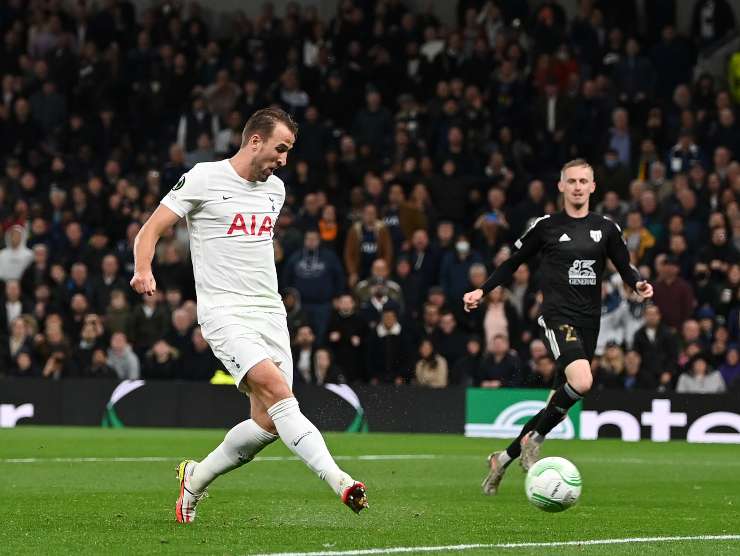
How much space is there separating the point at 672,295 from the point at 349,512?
40.3 feet

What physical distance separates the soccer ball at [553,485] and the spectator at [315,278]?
13002 mm

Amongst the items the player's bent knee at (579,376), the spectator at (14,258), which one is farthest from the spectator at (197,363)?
the player's bent knee at (579,376)

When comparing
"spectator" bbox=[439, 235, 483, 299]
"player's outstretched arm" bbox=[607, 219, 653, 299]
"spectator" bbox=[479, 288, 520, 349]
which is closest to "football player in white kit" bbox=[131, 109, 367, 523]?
"player's outstretched arm" bbox=[607, 219, 653, 299]

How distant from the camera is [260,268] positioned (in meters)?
8.83

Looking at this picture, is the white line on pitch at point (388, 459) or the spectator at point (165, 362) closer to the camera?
the white line on pitch at point (388, 459)

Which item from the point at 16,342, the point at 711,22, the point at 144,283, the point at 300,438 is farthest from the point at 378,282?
the point at 144,283

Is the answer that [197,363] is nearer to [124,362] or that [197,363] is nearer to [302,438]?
[124,362]

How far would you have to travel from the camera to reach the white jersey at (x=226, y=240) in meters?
8.75

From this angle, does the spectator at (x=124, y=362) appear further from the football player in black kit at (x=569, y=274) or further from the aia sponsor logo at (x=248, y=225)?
the aia sponsor logo at (x=248, y=225)

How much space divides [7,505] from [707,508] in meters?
4.78

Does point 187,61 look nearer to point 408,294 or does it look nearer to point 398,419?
point 408,294

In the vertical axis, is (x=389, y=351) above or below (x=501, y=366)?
above

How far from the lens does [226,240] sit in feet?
28.9

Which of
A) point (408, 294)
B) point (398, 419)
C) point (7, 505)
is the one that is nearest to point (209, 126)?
point (408, 294)
